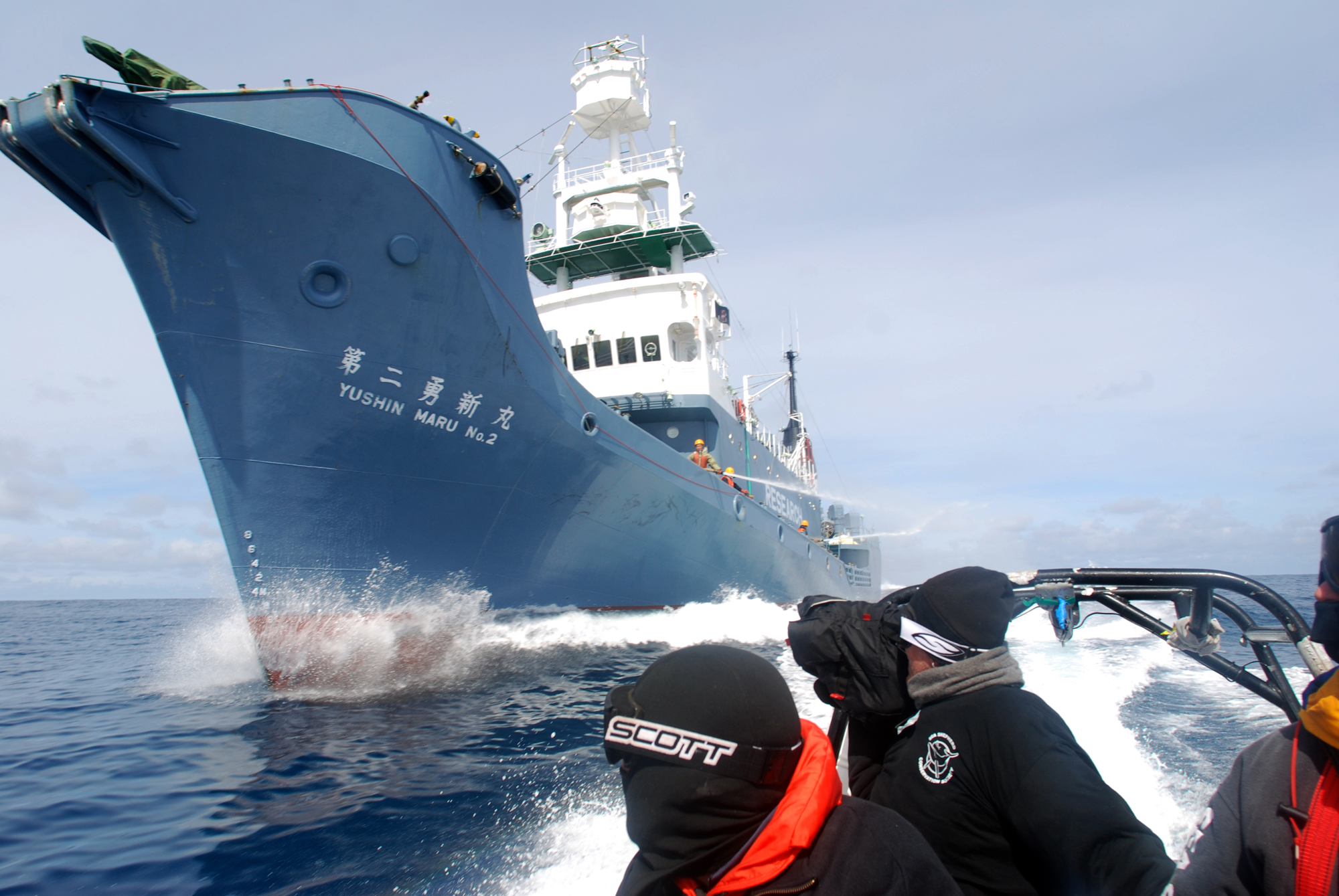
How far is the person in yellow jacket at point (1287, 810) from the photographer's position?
4.20ft

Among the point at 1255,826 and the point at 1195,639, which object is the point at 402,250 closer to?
the point at 1195,639

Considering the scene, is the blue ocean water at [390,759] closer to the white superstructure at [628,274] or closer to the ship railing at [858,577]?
the white superstructure at [628,274]

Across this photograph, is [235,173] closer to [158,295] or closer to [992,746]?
[158,295]

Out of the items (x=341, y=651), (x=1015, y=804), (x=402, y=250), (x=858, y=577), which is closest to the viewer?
(x=1015, y=804)

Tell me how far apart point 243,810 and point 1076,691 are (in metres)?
8.92

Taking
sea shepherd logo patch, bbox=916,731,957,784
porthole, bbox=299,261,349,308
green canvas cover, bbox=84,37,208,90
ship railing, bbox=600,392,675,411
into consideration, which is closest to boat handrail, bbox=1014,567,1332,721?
sea shepherd logo patch, bbox=916,731,957,784

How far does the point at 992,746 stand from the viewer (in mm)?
1924

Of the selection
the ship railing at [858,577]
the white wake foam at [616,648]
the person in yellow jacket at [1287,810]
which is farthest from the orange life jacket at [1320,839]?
the ship railing at [858,577]

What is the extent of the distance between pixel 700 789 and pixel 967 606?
126 centimetres

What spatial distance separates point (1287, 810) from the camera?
1336 millimetres

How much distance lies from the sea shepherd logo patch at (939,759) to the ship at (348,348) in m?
7.51

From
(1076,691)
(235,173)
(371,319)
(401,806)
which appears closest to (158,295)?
(235,173)

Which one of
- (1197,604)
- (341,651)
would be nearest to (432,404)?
(341,651)

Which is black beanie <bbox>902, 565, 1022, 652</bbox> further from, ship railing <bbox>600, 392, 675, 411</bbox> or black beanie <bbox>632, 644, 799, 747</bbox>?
ship railing <bbox>600, 392, 675, 411</bbox>
